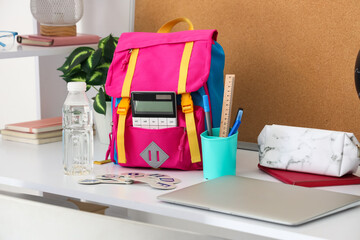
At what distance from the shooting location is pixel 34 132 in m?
1.63

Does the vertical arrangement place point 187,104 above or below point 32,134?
above

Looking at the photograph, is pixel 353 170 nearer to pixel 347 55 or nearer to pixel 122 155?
pixel 347 55

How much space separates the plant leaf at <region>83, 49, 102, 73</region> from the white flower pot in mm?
100

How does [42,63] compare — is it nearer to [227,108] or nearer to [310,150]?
[227,108]

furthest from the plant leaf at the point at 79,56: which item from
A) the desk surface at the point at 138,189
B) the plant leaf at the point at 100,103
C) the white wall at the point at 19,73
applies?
the white wall at the point at 19,73

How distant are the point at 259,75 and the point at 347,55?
0.24 m

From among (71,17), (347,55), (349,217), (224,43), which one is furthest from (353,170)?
(71,17)

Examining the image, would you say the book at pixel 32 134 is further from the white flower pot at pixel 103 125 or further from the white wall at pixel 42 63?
the white wall at pixel 42 63

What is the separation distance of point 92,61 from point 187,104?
35cm

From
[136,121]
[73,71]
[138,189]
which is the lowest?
[138,189]

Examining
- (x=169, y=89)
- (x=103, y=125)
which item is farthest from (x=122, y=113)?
(x=103, y=125)

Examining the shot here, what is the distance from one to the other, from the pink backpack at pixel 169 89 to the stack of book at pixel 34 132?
0.29 m

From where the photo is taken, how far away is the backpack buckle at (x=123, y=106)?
55.0 inches

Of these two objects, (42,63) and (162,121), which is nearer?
(162,121)
